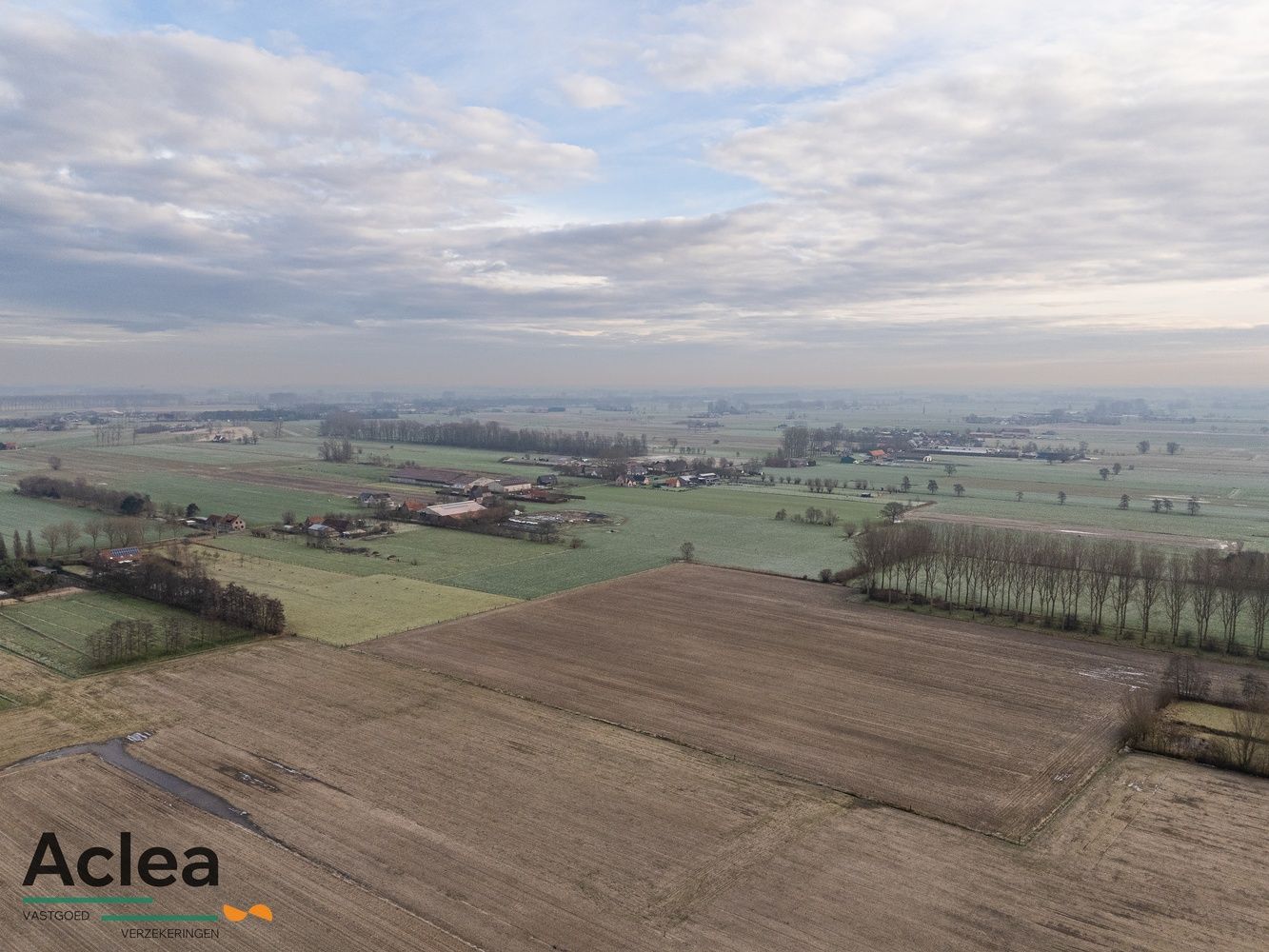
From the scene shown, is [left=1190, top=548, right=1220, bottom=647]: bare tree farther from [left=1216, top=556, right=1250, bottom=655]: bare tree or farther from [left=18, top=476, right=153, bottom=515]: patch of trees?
[left=18, top=476, right=153, bottom=515]: patch of trees

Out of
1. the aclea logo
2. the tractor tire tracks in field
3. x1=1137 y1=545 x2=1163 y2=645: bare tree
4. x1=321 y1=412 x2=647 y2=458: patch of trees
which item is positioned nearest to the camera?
the tractor tire tracks in field

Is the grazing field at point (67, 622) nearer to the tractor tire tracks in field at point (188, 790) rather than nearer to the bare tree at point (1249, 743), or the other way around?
the tractor tire tracks in field at point (188, 790)

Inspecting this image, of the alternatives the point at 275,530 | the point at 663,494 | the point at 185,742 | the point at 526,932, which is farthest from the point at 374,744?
the point at 663,494

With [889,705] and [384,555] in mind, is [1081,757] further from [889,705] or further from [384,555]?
[384,555]

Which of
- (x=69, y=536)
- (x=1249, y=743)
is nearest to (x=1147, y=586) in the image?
(x=1249, y=743)

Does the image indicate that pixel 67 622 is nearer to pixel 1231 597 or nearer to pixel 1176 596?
pixel 1176 596

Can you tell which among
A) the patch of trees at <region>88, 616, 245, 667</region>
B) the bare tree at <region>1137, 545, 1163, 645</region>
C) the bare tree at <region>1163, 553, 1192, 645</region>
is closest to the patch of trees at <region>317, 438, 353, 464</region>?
the patch of trees at <region>88, 616, 245, 667</region>
